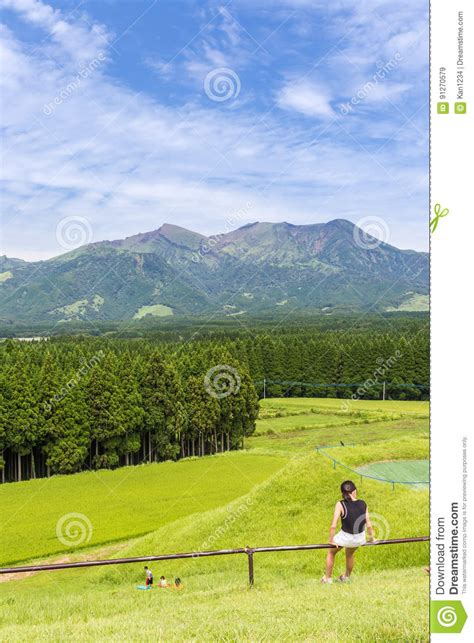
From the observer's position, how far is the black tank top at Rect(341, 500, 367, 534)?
38.1ft

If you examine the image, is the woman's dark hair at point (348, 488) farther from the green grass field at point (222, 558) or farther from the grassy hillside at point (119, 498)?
the grassy hillside at point (119, 498)

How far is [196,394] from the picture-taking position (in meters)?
74.2

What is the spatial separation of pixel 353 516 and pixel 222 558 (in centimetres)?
1355

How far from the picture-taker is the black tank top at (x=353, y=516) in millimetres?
11625

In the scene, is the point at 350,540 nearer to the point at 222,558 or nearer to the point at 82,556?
the point at 222,558

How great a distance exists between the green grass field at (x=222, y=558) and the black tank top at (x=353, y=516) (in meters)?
1.10

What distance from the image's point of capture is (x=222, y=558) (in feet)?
77.6

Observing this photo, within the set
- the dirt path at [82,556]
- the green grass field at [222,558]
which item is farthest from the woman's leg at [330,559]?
the dirt path at [82,556]

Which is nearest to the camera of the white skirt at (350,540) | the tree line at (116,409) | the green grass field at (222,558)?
the green grass field at (222,558)

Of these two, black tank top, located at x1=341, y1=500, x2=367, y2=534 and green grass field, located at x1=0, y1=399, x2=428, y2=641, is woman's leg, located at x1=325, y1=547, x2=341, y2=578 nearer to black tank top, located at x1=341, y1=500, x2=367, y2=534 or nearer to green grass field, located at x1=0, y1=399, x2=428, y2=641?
Answer: green grass field, located at x1=0, y1=399, x2=428, y2=641
